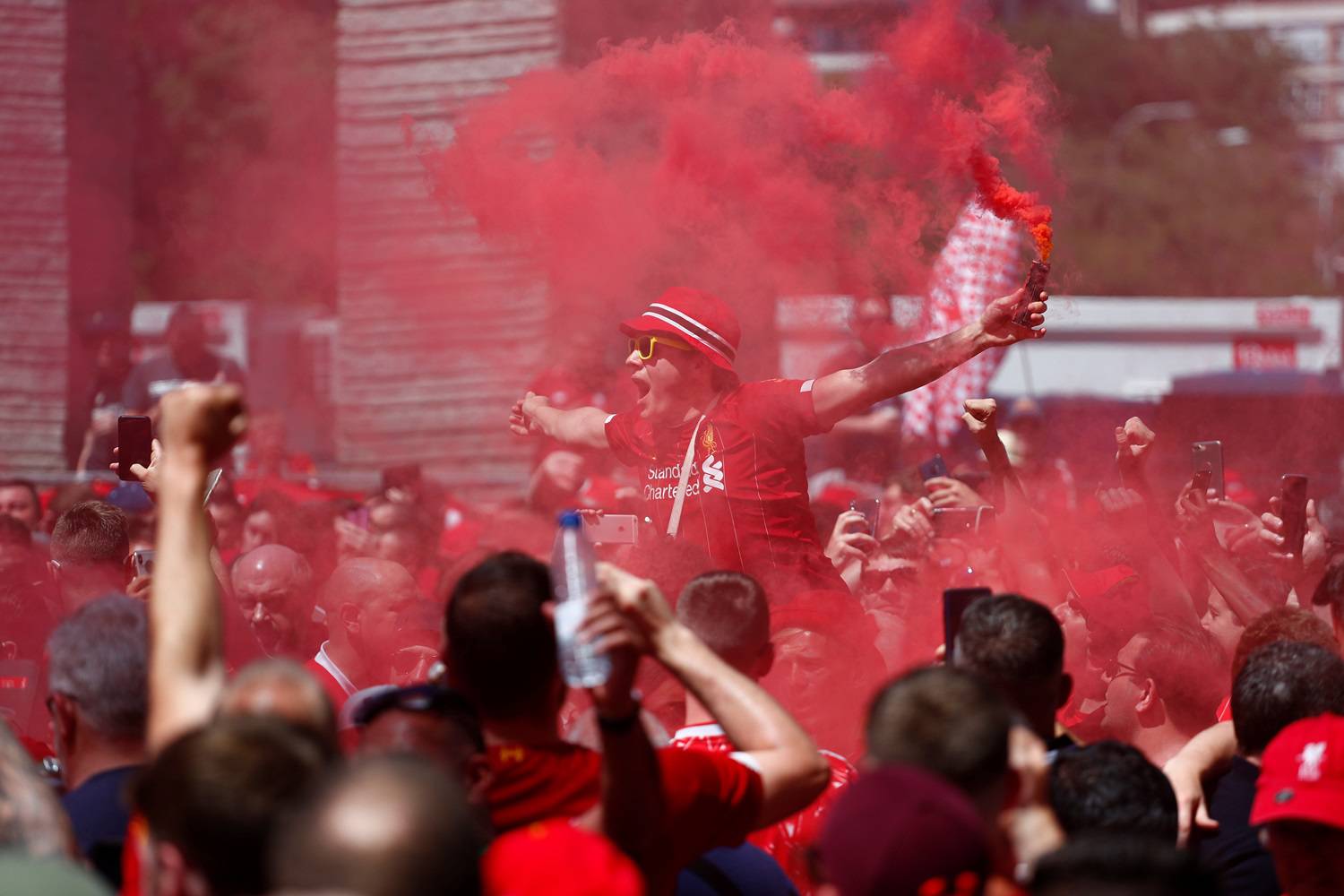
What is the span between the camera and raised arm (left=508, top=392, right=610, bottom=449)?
21.1ft

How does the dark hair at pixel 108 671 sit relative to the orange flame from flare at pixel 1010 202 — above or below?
below

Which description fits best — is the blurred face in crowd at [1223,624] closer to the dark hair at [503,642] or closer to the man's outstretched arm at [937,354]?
the man's outstretched arm at [937,354]

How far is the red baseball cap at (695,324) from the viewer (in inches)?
233

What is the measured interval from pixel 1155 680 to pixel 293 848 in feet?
10.5

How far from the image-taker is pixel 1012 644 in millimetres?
3600

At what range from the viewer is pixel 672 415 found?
238 inches

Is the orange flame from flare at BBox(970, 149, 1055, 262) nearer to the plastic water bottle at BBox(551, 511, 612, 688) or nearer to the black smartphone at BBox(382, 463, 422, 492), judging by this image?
the black smartphone at BBox(382, 463, 422, 492)

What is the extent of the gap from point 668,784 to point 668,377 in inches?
119

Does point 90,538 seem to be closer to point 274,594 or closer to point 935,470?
point 274,594

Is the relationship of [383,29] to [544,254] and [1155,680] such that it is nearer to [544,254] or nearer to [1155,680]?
[544,254]

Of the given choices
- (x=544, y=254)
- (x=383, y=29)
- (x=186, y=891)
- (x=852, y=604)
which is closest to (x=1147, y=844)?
(x=186, y=891)

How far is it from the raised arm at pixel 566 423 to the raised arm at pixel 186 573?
3369 mm

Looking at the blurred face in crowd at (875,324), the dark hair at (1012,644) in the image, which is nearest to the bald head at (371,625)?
the dark hair at (1012,644)

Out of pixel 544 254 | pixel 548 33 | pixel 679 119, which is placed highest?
pixel 548 33
